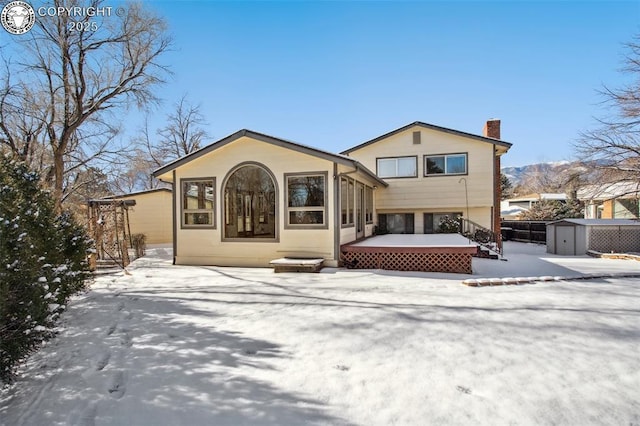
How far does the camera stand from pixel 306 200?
30.9 feet

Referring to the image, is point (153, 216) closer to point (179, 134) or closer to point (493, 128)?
point (179, 134)

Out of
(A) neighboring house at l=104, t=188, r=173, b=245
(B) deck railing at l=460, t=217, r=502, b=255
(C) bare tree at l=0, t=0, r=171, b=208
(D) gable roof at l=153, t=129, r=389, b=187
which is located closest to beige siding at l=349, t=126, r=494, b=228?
(B) deck railing at l=460, t=217, r=502, b=255

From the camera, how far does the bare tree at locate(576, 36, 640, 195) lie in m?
14.0

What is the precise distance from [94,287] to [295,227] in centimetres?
480

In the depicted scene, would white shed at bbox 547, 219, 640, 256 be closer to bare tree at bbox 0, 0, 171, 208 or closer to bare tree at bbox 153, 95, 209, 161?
bare tree at bbox 0, 0, 171, 208

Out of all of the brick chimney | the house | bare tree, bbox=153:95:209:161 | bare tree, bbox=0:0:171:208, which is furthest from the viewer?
bare tree, bbox=153:95:209:161

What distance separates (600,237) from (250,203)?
14.9 metres

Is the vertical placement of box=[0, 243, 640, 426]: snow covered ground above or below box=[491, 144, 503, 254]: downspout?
below

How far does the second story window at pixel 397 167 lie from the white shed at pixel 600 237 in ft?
23.2

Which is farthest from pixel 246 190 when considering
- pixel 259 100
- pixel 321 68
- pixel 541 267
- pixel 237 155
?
pixel 541 267

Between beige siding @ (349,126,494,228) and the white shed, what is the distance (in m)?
3.61

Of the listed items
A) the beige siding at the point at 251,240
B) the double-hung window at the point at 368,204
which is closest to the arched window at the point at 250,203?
the beige siding at the point at 251,240

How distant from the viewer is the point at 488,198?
46.4 ft

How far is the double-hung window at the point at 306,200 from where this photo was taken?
9.21m
